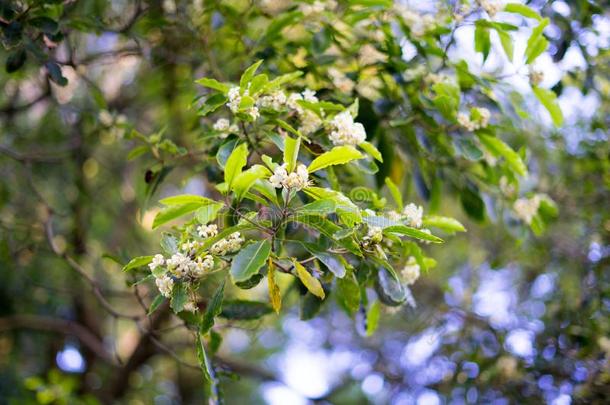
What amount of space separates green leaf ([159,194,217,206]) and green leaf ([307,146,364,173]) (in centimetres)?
26

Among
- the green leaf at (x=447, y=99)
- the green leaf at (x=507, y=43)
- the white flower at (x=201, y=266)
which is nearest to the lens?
the white flower at (x=201, y=266)

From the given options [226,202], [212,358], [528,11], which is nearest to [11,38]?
[226,202]

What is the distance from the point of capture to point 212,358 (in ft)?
7.03

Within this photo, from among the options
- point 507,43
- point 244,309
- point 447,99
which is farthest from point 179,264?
point 507,43

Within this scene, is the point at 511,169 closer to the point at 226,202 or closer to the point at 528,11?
the point at 528,11

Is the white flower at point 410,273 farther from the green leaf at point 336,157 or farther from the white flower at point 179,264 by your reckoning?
the white flower at point 179,264

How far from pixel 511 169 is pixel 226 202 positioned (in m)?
1.23

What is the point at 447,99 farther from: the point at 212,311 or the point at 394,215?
the point at 212,311

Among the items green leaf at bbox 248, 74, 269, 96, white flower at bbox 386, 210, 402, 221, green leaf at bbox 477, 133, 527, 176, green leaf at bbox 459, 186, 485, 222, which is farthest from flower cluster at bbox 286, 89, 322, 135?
green leaf at bbox 459, 186, 485, 222

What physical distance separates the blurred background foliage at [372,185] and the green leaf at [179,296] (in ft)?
1.72

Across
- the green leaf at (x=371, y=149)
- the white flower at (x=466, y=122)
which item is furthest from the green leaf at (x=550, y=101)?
the green leaf at (x=371, y=149)

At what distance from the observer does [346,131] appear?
5.55 feet

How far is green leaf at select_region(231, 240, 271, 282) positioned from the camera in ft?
4.43

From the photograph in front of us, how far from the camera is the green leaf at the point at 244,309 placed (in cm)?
207
